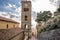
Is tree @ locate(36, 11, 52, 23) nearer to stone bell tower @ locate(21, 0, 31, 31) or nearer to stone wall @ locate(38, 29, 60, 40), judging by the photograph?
stone bell tower @ locate(21, 0, 31, 31)

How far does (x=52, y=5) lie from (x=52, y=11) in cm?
47

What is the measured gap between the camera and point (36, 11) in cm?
929

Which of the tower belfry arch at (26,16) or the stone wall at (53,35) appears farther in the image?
the tower belfry arch at (26,16)

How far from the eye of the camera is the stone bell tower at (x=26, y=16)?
10918mm

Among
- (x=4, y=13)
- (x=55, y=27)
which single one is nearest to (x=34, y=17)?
(x=4, y=13)

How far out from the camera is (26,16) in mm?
11547

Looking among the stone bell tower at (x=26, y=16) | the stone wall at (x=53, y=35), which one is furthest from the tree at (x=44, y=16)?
the stone wall at (x=53, y=35)

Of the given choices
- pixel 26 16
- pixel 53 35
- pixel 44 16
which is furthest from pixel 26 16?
pixel 53 35

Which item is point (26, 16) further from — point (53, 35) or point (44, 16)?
point (53, 35)

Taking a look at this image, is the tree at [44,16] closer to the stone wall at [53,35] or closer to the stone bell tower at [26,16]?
the stone bell tower at [26,16]

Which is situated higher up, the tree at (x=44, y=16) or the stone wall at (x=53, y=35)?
the tree at (x=44, y=16)

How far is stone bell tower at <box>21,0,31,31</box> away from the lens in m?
10.9

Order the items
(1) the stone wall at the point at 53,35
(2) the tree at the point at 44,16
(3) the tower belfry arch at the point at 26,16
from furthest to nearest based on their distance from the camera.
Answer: (3) the tower belfry arch at the point at 26,16
(2) the tree at the point at 44,16
(1) the stone wall at the point at 53,35

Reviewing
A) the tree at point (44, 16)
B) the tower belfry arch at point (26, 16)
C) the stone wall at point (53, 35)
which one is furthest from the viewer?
the tower belfry arch at point (26, 16)
